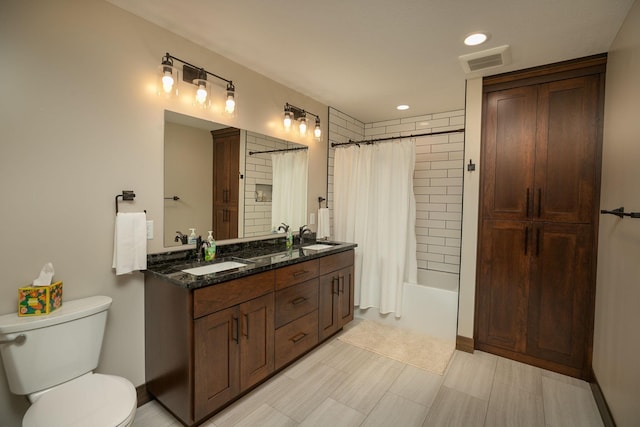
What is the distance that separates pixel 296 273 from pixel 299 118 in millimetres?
1573

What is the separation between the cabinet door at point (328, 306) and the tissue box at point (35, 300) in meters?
1.76

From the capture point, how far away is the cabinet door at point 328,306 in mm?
2617

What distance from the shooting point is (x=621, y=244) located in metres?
1.69

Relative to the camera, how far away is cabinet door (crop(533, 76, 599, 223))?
2.20 m

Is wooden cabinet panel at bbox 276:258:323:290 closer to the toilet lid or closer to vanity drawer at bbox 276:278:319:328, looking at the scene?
vanity drawer at bbox 276:278:319:328

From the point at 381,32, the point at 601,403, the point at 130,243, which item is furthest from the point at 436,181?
the point at 130,243

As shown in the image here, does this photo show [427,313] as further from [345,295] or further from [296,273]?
[296,273]

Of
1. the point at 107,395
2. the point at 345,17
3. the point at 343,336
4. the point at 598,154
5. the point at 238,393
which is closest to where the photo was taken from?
the point at 107,395

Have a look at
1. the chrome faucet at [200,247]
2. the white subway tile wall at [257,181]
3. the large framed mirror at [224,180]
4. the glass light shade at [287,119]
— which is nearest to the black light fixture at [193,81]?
the large framed mirror at [224,180]

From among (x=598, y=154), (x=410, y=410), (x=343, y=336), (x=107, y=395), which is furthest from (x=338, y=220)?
(x=107, y=395)

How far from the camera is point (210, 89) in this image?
87.4 inches

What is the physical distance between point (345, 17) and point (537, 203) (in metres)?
2.03

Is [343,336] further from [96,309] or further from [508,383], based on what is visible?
[96,309]

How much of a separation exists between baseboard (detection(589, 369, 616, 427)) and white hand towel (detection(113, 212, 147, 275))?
9.45 ft
